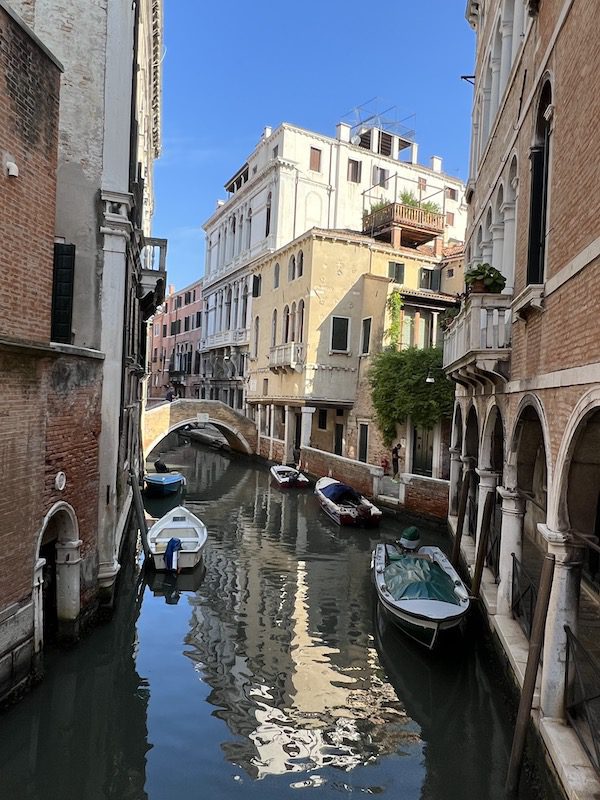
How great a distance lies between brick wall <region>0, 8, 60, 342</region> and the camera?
5039 mm

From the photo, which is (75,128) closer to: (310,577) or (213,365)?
(310,577)

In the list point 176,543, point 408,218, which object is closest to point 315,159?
point 408,218

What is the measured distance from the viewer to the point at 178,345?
4222cm

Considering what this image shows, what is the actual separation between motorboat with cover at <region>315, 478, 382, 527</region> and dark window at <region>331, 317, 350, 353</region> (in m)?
6.01

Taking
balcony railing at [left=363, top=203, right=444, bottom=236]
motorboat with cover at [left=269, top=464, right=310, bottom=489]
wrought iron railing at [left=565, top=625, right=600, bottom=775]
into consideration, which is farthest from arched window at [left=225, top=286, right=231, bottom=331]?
wrought iron railing at [left=565, top=625, right=600, bottom=775]

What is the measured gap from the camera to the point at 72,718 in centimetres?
582

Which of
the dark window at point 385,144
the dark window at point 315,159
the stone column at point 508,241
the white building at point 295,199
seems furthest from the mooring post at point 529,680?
the dark window at point 385,144

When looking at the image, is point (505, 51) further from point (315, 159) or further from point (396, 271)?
point (315, 159)

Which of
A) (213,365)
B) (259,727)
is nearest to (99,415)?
(259,727)

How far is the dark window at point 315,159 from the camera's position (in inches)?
1070

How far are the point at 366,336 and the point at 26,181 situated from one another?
644 inches

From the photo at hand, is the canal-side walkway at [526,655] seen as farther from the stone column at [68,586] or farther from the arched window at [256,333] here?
the arched window at [256,333]

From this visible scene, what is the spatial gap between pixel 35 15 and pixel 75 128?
5.00 feet

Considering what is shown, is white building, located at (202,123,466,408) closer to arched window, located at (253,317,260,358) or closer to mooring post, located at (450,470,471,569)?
arched window, located at (253,317,260,358)
